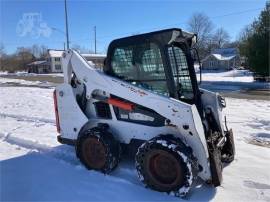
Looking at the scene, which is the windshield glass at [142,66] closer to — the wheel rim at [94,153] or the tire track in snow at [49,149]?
the wheel rim at [94,153]

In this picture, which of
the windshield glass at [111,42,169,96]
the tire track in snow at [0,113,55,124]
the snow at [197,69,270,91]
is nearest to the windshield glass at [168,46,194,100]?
the windshield glass at [111,42,169,96]

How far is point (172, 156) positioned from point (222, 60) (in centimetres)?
6685

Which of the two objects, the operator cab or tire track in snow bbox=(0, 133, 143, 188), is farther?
tire track in snow bbox=(0, 133, 143, 188)

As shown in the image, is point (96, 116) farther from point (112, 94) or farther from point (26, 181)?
point (26, 181)

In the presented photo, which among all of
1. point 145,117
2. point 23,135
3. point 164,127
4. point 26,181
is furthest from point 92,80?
point 23,135

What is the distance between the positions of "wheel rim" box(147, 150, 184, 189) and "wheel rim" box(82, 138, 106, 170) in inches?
34.1

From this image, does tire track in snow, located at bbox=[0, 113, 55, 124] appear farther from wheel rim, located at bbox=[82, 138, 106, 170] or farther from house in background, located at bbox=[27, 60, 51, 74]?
house in background, located at bbox=[27, 60, 51, 74]

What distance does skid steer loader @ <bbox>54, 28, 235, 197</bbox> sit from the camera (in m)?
4.24

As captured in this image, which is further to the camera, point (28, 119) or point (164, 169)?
point (28, 119)

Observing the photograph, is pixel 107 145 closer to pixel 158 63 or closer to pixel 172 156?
pixel 172 156

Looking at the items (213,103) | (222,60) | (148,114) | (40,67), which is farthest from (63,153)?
(40,67)

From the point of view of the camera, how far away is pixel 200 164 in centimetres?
425

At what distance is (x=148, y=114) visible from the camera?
471 centimetres

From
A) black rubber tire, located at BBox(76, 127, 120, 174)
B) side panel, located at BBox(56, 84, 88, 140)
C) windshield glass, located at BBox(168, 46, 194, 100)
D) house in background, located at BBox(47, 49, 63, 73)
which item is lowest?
black rubber tire, located at BBox(76, 127, 120, 174)
